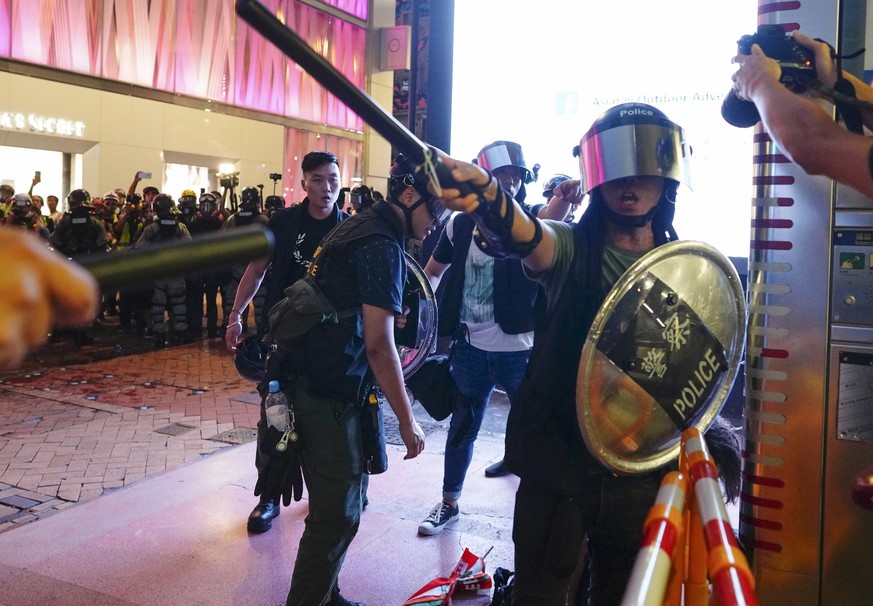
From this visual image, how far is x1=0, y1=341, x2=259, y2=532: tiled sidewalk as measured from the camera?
443cm

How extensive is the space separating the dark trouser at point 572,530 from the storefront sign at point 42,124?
15488 millimetres

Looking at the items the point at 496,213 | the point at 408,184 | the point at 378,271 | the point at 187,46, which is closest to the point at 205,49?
the point at 187,46

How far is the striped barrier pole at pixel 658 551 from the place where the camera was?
99 cm

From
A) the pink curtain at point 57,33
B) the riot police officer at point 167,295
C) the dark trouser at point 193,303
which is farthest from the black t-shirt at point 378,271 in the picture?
the pink curtain at point 57,33

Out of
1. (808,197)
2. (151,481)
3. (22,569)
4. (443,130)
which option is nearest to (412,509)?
(151,481)

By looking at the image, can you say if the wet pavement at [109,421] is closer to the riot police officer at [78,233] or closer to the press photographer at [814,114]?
the riot police officer at [78,233]

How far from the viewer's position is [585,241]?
197cm

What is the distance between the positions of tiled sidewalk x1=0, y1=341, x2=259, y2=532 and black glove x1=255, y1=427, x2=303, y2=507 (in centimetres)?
192

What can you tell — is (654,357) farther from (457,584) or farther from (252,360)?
(252,360)

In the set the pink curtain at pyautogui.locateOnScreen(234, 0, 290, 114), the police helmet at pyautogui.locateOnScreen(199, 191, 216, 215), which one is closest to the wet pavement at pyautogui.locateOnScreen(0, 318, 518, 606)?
the police helmet at pyautogui.locateOnScreen(199, 191, 216, 215)

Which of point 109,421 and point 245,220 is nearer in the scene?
point 109,421

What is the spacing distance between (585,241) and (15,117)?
51.0 ft

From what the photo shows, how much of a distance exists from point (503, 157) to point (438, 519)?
6.60 feet

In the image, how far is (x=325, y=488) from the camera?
2.52m
